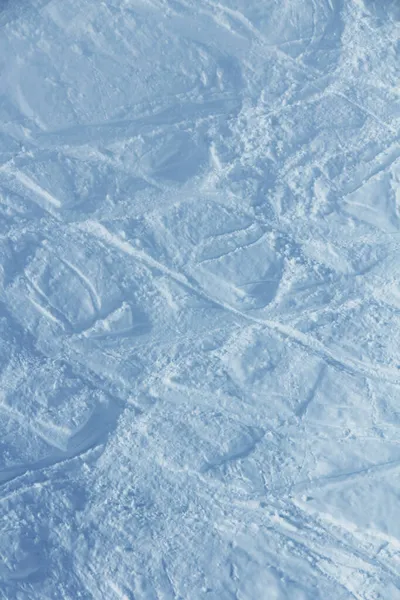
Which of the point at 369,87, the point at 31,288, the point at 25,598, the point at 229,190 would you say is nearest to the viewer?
the point at 25,598

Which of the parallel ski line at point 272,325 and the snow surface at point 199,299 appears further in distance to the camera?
the parallel ski line at point 272,325

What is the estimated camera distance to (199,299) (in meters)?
3.06

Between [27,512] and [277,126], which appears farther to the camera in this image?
[277,126]

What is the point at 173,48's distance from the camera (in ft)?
11.4

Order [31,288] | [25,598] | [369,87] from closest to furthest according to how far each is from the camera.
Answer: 1. [25,598]
2. [31,288]
3. [369,87]

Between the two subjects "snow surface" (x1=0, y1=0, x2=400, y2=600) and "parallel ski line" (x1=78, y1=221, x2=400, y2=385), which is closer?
"snow surface" (x1=0, y1=0, x2=400, y2=600)

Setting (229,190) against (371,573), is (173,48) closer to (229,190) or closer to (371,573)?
(229,190)

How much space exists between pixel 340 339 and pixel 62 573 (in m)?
1.46

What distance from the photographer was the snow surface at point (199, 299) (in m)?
2.67

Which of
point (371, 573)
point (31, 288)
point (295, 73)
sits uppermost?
point (295, 73)

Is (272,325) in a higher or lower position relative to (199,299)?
lower

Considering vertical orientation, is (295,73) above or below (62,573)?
above

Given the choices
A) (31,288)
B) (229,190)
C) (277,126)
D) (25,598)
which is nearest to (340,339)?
(229,190)

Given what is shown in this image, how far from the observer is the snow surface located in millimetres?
2666
